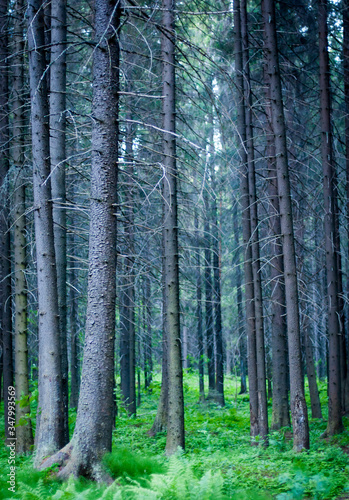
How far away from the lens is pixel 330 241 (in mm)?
11508

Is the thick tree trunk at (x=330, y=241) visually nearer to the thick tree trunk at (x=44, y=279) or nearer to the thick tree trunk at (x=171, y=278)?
the thick tree trunk at (x=171, y=278)

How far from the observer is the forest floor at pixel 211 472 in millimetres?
4742

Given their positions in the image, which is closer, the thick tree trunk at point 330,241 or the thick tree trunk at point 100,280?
the thick tree trunk at point 100,280

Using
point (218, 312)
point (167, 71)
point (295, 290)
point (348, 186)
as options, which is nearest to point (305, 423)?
point (295, 290)

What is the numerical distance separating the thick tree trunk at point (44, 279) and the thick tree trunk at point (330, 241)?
6980 mm

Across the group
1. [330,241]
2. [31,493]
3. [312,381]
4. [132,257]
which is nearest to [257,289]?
[330,241]

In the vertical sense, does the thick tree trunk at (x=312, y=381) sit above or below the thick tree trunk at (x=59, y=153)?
below

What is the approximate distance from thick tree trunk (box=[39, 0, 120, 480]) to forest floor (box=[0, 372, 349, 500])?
14.5 inches

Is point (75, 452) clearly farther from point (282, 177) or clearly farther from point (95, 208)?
point (282, 177)

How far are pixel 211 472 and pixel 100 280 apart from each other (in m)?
3.38

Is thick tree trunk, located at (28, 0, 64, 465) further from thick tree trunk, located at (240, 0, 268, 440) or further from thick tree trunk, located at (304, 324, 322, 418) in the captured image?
thick tree trunk, located at (304, 324, 322, 418)

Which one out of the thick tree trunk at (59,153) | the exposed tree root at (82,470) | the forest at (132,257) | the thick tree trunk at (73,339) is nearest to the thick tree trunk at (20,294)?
the forest at (132,257)

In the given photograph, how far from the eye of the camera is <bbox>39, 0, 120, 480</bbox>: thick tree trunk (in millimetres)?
5797

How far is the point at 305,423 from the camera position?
8844 mm
